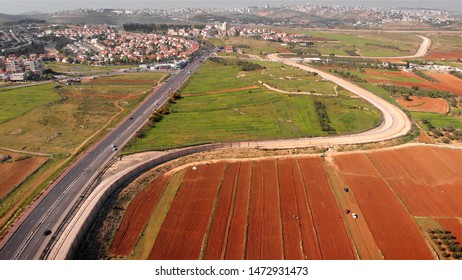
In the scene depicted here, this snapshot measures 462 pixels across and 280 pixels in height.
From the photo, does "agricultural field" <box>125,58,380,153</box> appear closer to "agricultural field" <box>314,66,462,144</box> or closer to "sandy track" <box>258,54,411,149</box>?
"sandy track" <box>258,54,411,149</box>

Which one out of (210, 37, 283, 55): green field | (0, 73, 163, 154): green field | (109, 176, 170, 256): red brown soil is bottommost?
(109, 176, 170, 256): red brown soil

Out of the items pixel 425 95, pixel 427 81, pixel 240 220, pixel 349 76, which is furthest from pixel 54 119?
pixel 427 81

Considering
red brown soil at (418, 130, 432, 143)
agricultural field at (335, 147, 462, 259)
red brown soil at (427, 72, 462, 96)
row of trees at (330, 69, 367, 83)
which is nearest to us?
agricultural field at (335, 147, 462, 259)

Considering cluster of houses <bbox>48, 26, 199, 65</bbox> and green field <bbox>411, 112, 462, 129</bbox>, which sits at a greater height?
cluster of houses <bbox>48, 26, 199, 65</bbox>

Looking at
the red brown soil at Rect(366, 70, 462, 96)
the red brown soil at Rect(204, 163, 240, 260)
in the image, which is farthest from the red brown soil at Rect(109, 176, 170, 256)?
the red brown soil at Rect(366, 70, 462, 96)

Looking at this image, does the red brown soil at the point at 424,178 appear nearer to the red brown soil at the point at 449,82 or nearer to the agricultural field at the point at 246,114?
the agricultural field at the point at 246,114

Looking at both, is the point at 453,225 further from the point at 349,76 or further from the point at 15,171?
the point at 349,76

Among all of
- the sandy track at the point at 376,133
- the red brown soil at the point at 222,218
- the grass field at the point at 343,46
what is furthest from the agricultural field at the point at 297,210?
the grass field at the point at 343,46
